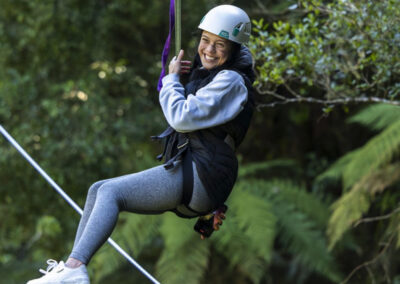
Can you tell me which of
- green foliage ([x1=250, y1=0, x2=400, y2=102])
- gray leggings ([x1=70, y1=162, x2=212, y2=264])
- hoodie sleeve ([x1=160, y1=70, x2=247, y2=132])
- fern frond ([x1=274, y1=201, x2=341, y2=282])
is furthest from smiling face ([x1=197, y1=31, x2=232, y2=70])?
fern frond ([x1=274, y1=201, x2=341, y2=282])

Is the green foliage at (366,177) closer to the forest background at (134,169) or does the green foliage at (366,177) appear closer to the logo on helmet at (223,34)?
the forest background at (134,169)

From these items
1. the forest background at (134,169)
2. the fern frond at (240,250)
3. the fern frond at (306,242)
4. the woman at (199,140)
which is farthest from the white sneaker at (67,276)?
the fern frond at (306,242)

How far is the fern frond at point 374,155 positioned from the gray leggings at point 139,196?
128 inches

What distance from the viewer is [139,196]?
8.33ft

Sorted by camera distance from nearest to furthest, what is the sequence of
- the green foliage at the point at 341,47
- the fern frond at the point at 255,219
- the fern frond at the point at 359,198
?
the green foliage at the point at 341,47 → the fern frond at the point at 359,198 → the fern frond at the point at 255,219

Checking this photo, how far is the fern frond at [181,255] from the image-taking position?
5777 mm

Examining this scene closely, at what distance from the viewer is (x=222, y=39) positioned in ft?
8.71

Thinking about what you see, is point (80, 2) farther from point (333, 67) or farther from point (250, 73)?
point (250, 73)

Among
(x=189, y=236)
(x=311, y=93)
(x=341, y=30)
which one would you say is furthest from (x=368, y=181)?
(x=341, y=30)

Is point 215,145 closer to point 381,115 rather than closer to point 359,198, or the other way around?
point 359,198

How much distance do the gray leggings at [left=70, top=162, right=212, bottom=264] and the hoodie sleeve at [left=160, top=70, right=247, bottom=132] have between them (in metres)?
0.19

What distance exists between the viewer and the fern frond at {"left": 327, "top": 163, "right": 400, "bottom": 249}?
5473 mm

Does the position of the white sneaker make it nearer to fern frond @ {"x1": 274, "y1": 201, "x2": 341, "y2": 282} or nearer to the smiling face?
the smiling face

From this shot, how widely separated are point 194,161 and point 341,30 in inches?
65.1
